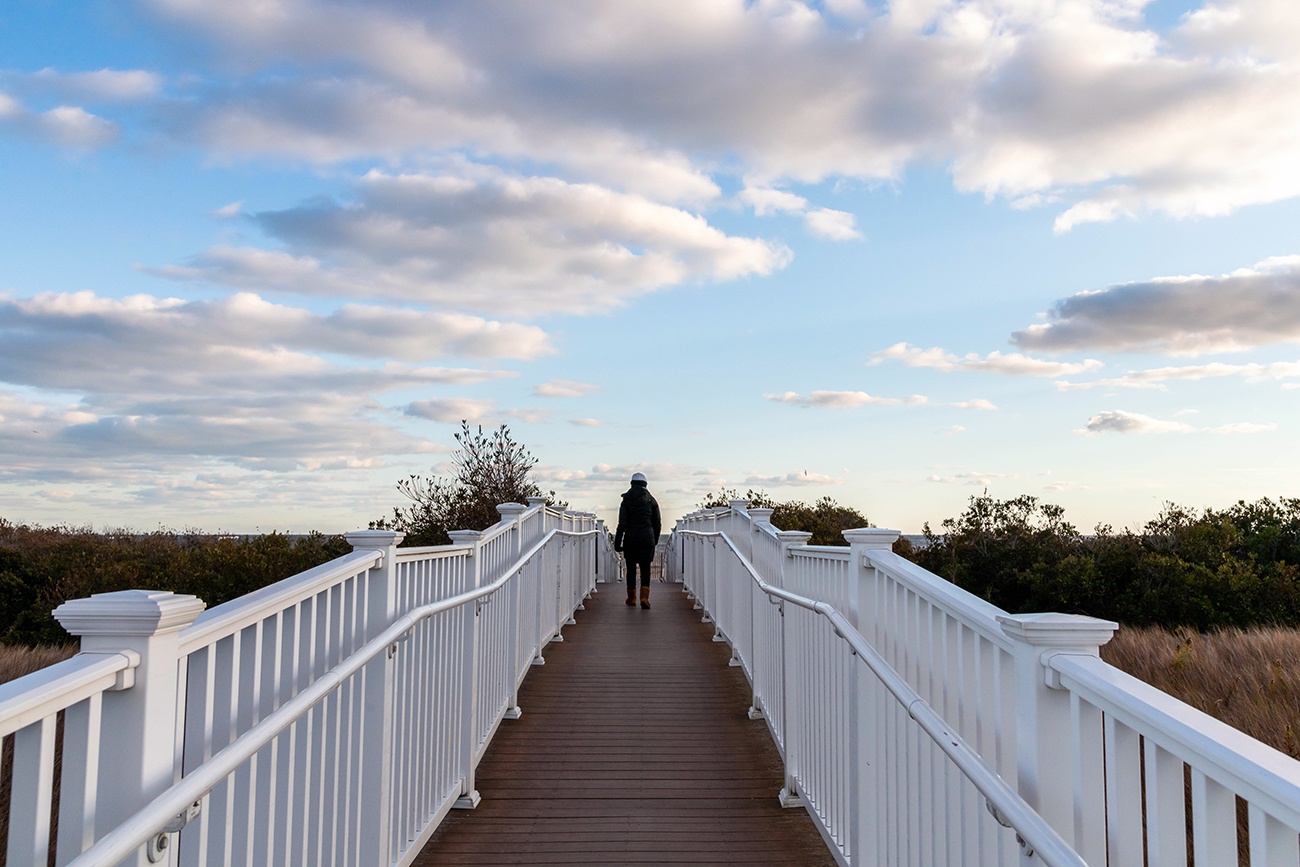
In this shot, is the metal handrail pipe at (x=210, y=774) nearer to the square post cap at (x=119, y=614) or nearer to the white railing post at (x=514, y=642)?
the square post cap at (x=119, y=614)

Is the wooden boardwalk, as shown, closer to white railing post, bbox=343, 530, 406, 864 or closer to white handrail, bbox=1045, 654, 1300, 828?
white railing post, bbox=343, 530, 406, 864

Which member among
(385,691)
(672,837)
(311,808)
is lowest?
(672,837)

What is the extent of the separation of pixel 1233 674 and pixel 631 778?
4.32 metres

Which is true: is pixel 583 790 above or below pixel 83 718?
below

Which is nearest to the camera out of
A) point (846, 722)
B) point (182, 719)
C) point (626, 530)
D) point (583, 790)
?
point (182, 719)

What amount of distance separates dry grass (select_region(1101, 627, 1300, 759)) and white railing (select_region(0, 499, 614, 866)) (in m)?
4.46

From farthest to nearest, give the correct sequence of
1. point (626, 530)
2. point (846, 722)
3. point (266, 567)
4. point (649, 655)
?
point (626, 530) < point (266, 567) < point (649, 655) < point (846, 722)

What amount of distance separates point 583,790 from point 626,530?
324 inches

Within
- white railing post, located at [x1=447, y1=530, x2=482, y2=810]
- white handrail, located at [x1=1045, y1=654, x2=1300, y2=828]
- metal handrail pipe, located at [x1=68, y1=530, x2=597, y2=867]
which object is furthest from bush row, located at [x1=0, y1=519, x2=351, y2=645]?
white handrail, located at [x1=1045, y1=654, x2=1300, y2=828]

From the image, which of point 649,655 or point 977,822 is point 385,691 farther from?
point 649,655

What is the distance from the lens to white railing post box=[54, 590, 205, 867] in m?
2.18

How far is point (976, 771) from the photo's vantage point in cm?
250

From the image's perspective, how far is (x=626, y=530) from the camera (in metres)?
13.9

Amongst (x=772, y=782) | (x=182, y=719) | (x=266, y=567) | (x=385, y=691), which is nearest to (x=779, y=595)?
(x=772, y=782)
